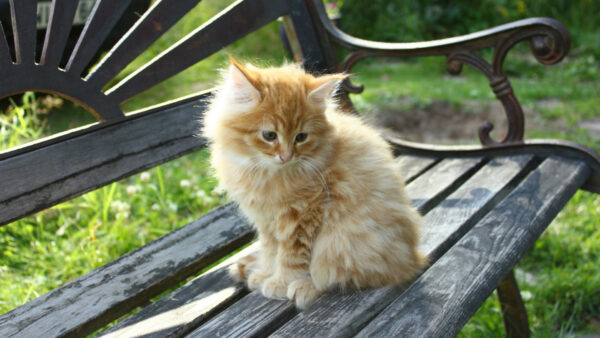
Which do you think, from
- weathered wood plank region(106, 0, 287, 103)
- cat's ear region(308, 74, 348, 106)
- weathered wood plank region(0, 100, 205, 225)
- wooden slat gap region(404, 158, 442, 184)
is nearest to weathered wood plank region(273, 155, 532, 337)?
wooden slat gap region(404, 158, 442, 184)

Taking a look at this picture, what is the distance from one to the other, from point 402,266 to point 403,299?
122 mm

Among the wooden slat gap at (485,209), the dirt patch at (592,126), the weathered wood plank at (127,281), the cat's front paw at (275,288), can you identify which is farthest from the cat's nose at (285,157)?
the dirt patch at (592,126)

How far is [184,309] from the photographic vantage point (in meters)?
1.48

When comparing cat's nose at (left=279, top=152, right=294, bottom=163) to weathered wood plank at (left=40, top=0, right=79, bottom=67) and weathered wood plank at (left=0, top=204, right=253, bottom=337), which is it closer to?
weathered wood plank at (left=0, top=204, right=253, bottom=337)

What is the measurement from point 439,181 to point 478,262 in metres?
0.70

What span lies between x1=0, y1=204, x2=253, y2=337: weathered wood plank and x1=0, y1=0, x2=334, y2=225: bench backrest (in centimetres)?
27

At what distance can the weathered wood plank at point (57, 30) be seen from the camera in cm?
161

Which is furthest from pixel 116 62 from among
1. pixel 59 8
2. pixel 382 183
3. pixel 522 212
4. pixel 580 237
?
pixel 580 237

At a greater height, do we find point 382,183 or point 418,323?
point 382,183

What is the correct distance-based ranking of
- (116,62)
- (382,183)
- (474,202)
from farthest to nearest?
(474,202)
(116,62)
(382,183)

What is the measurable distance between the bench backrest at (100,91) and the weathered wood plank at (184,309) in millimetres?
475

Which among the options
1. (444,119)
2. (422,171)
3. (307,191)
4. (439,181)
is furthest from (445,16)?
(307,191)

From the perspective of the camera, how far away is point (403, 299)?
1.44m

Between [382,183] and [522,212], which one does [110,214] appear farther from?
[522,212]
